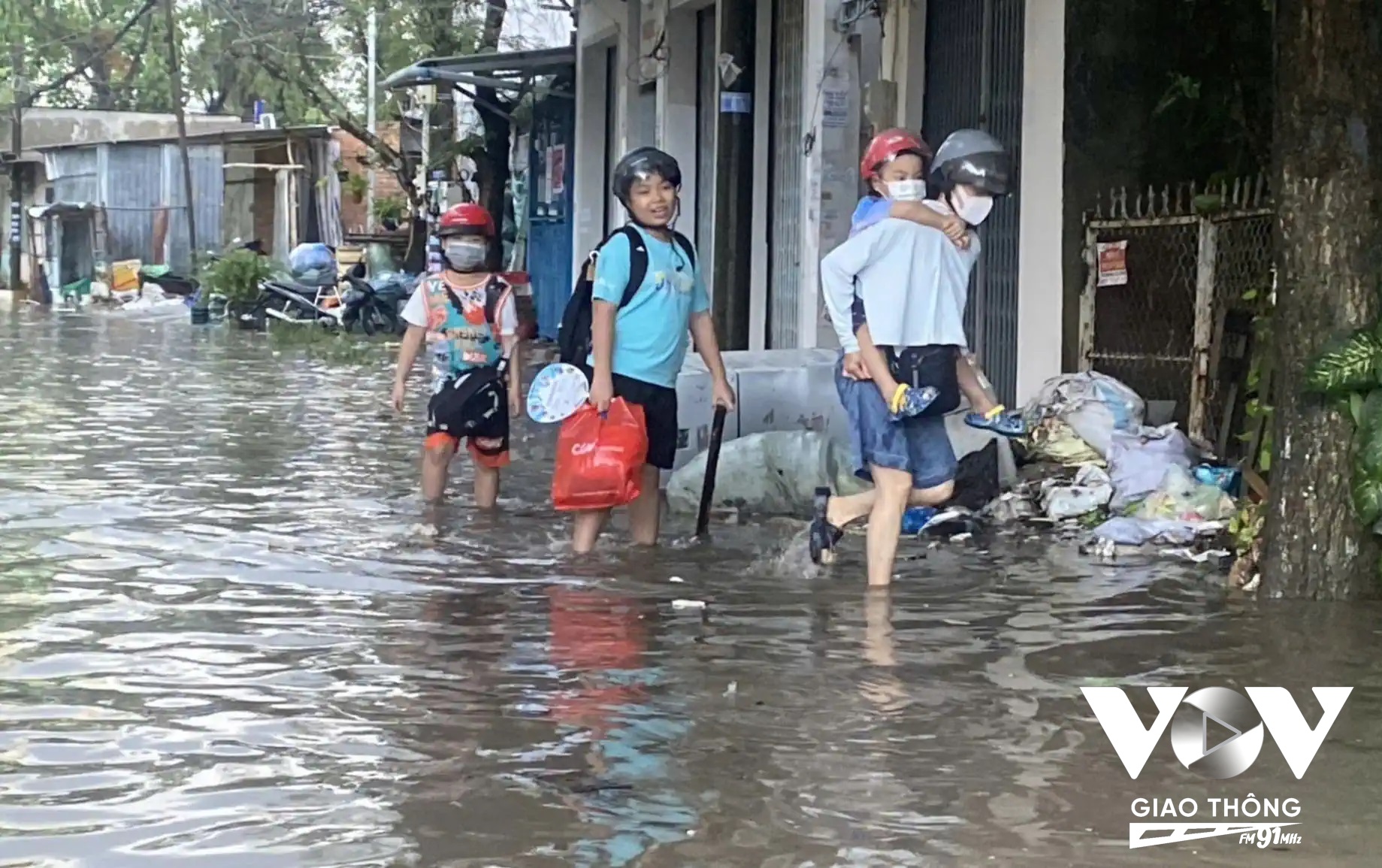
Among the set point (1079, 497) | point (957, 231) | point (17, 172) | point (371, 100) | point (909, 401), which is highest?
point (371, 100)

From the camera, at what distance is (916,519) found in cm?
807

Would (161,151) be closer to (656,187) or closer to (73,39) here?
(73,39)

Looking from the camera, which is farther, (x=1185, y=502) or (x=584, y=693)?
(x=1185, y=502)

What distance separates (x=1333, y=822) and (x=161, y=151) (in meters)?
39.4

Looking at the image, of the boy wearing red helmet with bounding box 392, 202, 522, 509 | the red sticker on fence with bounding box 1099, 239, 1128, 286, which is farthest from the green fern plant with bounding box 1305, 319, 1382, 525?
the boy wearing red helmet with bounding box 392, 202, 522, 509

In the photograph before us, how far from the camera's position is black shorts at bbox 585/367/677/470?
7035 millimetres

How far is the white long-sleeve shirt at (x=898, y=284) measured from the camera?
615 centimetres

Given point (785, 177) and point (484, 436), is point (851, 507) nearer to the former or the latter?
point (484, 436)

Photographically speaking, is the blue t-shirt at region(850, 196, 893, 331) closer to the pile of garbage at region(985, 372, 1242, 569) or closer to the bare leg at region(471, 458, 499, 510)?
the pile of garbage at region(985, 372, 1242, 569)

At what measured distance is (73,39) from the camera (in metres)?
40.8

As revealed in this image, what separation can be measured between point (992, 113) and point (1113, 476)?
300 cm

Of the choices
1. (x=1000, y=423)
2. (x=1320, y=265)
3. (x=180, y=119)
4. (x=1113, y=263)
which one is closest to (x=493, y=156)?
(x=1113, y=263)

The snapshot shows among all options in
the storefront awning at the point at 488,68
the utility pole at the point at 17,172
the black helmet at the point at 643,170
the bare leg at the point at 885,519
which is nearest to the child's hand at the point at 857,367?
the bare leg at the point at 885,519

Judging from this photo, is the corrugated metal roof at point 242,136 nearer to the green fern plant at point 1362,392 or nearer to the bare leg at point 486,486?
the bare leg at point 486,486
